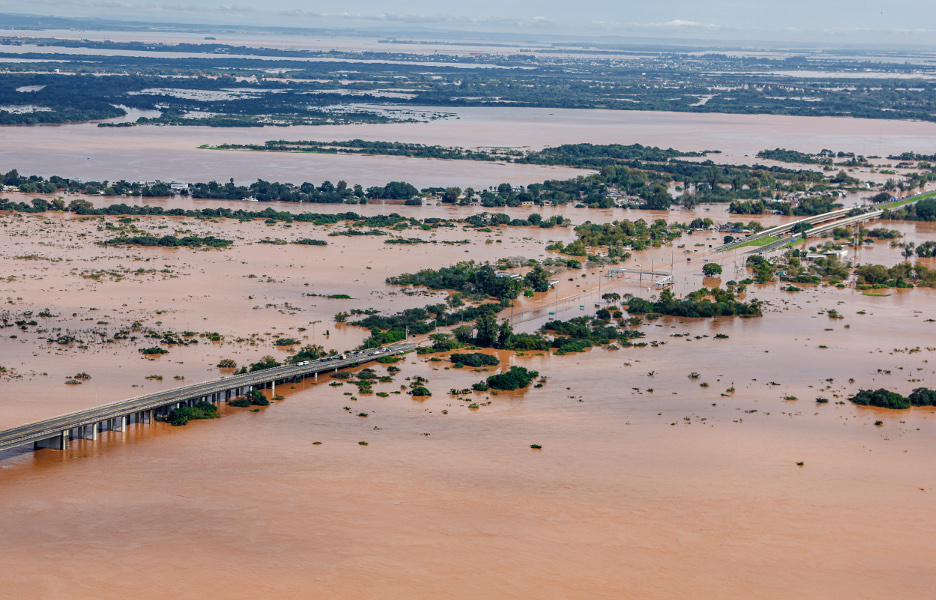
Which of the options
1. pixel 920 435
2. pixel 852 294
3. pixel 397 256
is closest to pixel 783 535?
pixel 920 435

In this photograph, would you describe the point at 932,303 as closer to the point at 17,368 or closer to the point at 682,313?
the point at 682,313

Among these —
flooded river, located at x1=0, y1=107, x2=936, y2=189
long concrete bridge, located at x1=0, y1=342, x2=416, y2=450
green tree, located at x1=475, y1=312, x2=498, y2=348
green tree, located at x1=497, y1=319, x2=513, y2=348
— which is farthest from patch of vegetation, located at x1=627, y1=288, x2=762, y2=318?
flooded river, located at x1=0, y1=107, x2=936, y2=189

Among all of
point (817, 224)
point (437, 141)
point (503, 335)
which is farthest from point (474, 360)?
point (437, 141)

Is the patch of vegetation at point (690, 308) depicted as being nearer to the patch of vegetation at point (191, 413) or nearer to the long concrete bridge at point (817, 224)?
the long concrete bridge at point (817, 224)

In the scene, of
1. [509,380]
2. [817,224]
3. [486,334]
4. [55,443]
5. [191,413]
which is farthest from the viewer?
[817,224]

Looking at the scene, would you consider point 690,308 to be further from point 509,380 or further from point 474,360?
point 509,380

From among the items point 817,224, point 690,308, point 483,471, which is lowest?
point 483,471

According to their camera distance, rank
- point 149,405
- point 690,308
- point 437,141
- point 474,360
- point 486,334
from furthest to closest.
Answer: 1. point 437,141
2. point 690,308
3. point 486,334
4. point 474,360
5. point 149,405

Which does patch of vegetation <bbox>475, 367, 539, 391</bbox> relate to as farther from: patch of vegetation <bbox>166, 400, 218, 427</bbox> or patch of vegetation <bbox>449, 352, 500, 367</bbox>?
patch of vegetation <bbox>166, 400, 218, 427</bbox>
